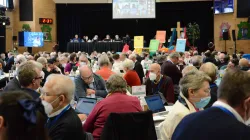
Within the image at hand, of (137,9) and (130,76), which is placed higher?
(137,9)

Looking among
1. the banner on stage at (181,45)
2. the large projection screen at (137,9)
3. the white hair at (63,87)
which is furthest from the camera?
the large projection screen at (137,9)

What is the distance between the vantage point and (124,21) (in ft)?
86.5

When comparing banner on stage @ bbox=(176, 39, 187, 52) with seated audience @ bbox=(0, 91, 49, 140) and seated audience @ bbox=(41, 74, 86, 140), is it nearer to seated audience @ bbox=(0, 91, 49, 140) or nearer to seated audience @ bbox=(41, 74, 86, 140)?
seated audience @ bbox=(41, 74, 86, 140)

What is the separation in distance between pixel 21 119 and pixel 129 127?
236 centimetres

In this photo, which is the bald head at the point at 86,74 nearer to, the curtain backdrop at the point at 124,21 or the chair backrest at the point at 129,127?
the chair backrest at the point at 129,127

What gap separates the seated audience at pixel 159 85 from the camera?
6703mm

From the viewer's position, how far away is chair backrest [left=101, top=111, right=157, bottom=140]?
3.86m

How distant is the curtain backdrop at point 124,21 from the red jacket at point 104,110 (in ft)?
70.1

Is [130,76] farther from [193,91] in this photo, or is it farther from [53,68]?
[193,91]

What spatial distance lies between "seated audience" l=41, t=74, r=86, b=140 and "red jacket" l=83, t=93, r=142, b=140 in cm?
83

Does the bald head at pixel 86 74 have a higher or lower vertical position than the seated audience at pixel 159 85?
higher

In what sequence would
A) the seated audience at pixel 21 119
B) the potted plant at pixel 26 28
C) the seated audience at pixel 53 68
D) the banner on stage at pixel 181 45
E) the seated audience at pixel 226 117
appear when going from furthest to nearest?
the potted plant at pixel 26 28
the banner on stage at pixel 181 45
the seated audience at pixel 53 68
the seated audience at pixel 226 117
the seated audience at pixel 21 119

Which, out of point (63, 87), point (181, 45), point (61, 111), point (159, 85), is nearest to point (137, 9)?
point (181, 45)

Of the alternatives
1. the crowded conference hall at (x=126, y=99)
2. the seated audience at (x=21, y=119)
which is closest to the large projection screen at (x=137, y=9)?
the crowded conference hall at (x=126, y=99)
